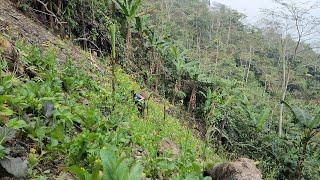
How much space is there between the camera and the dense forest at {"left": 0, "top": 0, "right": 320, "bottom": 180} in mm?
3254

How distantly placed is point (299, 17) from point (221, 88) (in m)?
7.03

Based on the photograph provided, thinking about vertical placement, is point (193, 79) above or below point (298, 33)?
below

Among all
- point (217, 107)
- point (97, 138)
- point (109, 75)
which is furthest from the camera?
point (217, 107)

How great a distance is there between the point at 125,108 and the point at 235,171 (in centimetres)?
207

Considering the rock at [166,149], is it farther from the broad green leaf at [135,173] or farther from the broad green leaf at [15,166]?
the broad green leaf at [15,166]

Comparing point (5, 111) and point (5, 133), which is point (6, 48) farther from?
point (5, 133)

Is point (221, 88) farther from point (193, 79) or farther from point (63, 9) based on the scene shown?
point (63, 9)

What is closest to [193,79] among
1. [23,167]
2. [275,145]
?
[275,145]

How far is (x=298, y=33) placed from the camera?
19094mm

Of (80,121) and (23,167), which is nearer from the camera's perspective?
(23,167)

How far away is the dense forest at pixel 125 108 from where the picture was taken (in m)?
3.25

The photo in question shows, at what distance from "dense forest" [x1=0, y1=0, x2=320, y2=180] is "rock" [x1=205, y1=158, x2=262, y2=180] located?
0.86ft

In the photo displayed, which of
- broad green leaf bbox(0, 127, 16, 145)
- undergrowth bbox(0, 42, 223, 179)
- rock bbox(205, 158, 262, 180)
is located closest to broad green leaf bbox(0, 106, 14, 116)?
undergrowth bbox(0, 42, 223, 179)

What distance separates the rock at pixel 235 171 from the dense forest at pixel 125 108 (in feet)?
0.86
